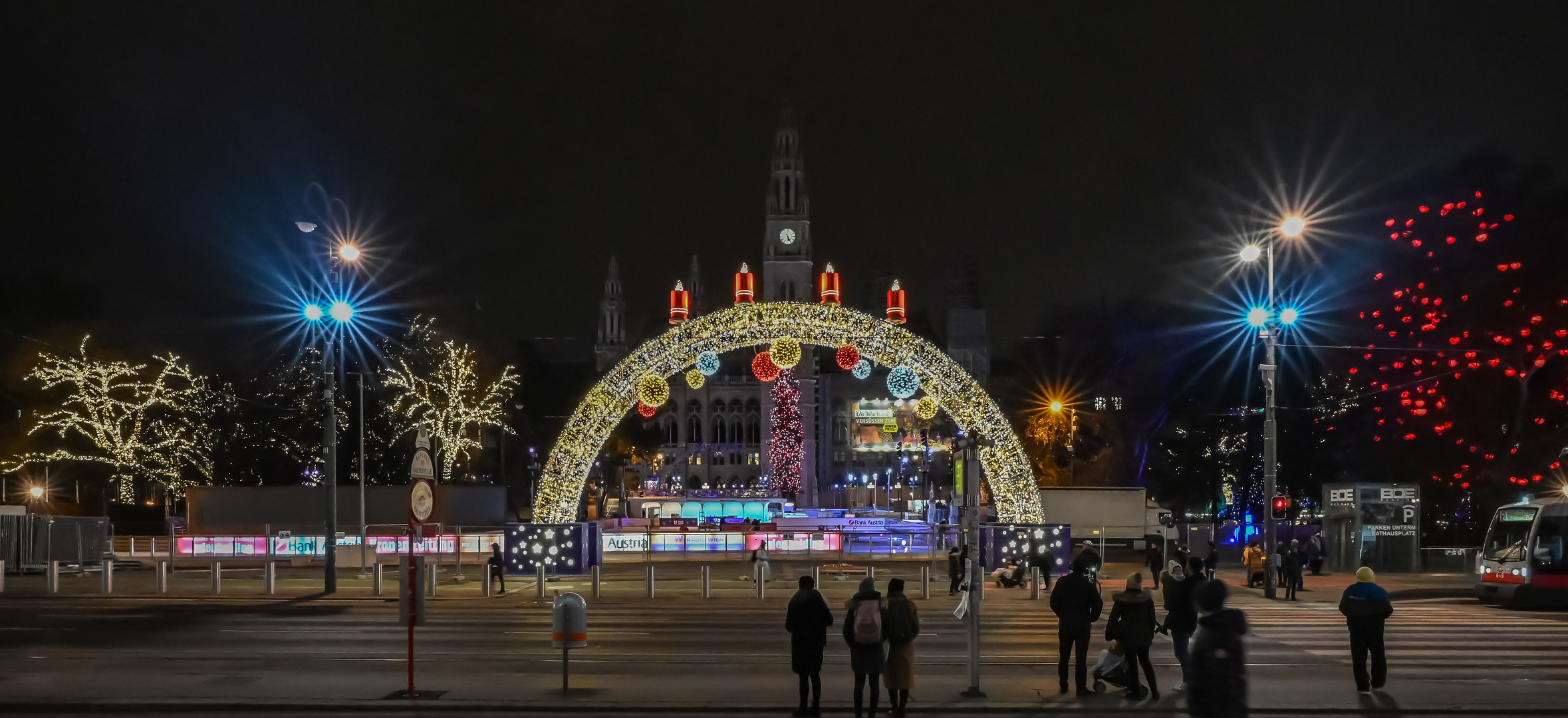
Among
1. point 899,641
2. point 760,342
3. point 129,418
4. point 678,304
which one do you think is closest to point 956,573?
point 760,342

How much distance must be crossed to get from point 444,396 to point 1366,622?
5614 centimetres

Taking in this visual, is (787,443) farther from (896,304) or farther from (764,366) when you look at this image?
(764,366)

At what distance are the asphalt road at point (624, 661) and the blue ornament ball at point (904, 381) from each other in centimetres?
1390

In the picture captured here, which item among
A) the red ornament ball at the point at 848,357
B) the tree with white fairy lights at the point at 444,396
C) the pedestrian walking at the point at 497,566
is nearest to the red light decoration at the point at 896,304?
the red ornament ball at the point at 848,357

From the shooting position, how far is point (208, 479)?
5934cm

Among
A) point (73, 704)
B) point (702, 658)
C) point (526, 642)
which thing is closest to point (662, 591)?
point (526, 642)

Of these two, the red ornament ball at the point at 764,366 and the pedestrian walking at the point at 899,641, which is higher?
the red ornament ball at the point at 764,366

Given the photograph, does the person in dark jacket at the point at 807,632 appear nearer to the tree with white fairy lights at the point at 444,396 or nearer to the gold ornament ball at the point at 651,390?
the gold ornament ball at the point at 651,390

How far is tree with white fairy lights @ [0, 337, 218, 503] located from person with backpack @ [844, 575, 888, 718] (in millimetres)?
Result: 52287

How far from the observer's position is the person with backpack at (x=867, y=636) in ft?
37.7

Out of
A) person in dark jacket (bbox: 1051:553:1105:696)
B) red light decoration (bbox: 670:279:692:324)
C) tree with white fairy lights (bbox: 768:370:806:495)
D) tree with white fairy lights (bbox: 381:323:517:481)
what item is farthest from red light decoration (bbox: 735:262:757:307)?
tree with white fairy lights (bbox: 768:370:806:495)

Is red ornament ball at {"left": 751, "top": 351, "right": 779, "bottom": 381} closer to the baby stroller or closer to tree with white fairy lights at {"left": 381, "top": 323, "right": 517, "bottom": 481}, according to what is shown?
tree with white fairy lights at {"left": 381, "top": 323, "right": 517, "bottom": 481}

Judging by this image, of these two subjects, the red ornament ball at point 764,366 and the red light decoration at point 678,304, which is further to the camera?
the red light decoration at point 678,304

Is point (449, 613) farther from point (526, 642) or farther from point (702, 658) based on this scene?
point (702, 658)
